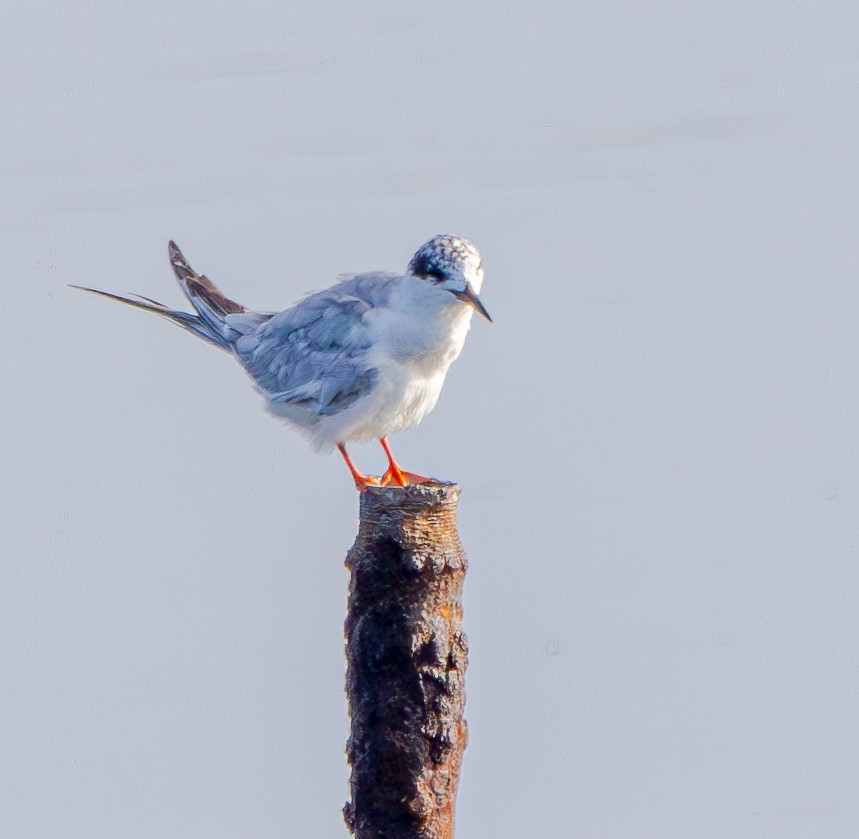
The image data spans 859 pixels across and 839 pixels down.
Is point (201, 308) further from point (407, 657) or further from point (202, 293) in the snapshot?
point (407, 657)

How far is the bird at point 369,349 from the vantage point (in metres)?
6.38

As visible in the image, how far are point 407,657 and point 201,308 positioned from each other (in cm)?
269

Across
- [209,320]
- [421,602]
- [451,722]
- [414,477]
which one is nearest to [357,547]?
[421,602]

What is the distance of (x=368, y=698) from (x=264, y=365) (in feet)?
6.96

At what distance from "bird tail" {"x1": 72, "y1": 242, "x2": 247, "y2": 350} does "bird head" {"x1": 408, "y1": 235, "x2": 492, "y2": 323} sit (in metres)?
1.50

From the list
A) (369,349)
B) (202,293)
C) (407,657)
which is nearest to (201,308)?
(202,293)

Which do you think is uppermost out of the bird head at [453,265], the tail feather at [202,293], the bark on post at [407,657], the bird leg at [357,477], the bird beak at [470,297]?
the tail feather at [202,293]

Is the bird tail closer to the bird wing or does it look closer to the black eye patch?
the bird wing

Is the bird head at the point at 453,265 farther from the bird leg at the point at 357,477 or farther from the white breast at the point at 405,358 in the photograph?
the bird leg at the point at 357,477

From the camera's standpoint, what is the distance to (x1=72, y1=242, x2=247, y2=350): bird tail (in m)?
7.44

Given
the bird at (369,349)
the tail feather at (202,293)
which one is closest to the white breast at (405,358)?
the bird at (369,349)

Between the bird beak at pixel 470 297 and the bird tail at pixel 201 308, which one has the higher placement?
the bird tail at pixel 201 308

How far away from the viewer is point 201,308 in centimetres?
753

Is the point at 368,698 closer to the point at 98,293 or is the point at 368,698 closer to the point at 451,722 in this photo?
the point at 451,722
